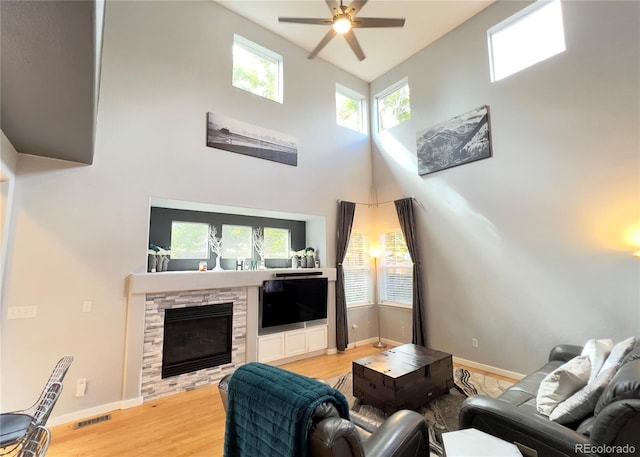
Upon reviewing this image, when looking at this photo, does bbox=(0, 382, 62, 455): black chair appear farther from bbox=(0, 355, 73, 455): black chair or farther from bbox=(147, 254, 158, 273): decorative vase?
bbox=(147, 254, 158, 273): decorative vase

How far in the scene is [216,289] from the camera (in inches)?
170

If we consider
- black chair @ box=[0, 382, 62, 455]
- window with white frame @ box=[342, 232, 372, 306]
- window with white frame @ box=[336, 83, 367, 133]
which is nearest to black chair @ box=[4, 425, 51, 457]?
black chair @ box=[0, 382, 62, 455]

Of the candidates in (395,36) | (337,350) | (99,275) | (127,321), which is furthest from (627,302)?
(99,275)

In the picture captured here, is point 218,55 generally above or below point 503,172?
above

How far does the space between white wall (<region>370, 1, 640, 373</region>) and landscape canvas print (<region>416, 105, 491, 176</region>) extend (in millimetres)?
132

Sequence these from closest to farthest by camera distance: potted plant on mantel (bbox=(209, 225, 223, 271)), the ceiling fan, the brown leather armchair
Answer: the brown leather armchair < the ceiling fan < potted plant on mantel (bbox=(209, 225, 223, 271))

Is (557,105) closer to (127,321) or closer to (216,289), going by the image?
(216,289)

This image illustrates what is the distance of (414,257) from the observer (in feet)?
18.2

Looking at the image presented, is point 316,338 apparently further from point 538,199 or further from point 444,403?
point 538,199

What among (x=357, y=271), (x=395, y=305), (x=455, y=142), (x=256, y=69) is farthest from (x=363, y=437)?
(x=256, y=69)

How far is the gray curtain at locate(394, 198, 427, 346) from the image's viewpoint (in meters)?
5.35

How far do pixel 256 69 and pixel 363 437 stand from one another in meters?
5.71

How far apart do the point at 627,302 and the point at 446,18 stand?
5.03 m

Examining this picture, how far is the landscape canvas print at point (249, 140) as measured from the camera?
4.61 metres
